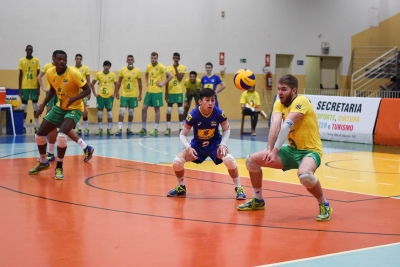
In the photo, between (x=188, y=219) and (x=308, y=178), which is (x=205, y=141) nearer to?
(x=188, y=219)

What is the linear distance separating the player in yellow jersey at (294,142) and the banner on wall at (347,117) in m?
9.81

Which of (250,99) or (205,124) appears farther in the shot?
(250,99)

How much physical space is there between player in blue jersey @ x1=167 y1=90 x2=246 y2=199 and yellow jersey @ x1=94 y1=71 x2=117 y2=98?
11.2m

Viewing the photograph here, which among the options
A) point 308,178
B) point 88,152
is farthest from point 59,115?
point 308,178

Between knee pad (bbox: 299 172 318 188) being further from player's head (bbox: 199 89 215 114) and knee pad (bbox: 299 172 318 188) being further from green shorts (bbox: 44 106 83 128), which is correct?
green shorts (bbox: 44 106 83 128)

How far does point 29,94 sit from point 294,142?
13110 mm

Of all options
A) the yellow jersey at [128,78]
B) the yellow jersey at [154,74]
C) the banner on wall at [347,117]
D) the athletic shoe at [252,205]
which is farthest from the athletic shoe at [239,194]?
the yellow jersey at [128,78]

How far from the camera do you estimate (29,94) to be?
1898 centimetres

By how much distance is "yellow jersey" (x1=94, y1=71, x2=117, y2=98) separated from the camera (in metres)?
19.5

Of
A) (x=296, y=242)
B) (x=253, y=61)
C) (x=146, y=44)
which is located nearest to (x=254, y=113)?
(x=146, y=44)

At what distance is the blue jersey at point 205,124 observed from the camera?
8656 millimetres

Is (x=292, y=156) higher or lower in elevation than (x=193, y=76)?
lower

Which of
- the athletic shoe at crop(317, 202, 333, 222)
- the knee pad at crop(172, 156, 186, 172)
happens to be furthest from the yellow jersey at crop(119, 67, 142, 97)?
the athletic shoe at crop(317, 202, 333, 222)

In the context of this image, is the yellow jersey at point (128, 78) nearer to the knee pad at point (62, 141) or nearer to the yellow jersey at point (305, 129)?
the knee pad at point (62, 141)
